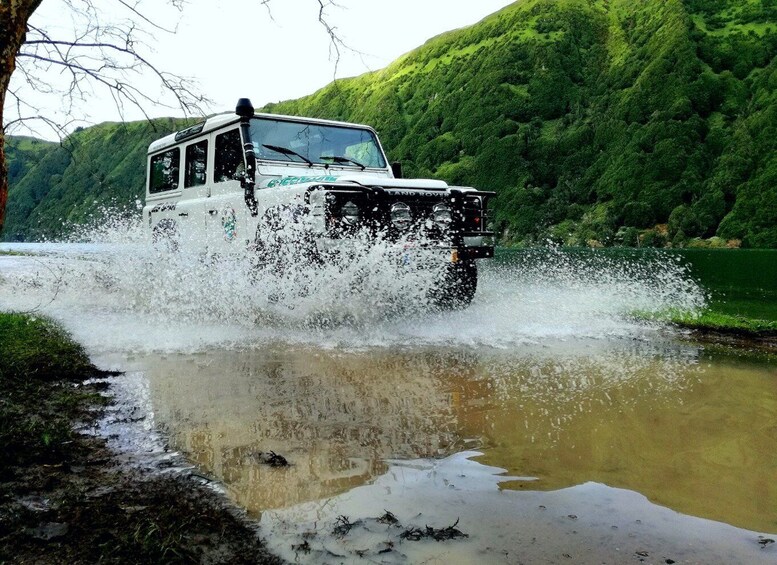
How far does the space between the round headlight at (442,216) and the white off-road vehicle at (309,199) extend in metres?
0.01

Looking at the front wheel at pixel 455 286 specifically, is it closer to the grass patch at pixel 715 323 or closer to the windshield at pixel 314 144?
the windshield at pixel 314 144

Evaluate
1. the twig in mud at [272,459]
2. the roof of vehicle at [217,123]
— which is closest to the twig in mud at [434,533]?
the twig in mud at [272,459]

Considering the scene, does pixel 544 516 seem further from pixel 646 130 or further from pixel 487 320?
pixel 646 130

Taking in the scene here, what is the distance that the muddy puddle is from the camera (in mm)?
2229

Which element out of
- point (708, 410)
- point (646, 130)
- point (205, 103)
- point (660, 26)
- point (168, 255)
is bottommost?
point (708, 410)

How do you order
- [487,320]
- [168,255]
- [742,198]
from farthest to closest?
[742,198] < [168,255] < [487,320]

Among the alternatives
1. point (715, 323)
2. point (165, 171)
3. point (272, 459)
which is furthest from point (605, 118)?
point (272, 459)

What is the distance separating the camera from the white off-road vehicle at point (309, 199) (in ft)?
21.7

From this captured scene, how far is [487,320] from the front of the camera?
749 cm

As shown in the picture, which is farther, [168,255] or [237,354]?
[168,255]

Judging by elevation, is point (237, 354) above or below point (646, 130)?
below

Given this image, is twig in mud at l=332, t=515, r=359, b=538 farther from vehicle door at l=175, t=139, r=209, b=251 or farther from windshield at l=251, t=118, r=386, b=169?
vehicle door at l=175, t=139, r=209, b=251

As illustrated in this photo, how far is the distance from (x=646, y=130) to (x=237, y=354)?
11931cm

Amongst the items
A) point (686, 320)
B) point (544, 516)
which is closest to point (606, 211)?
point (686, 320)
